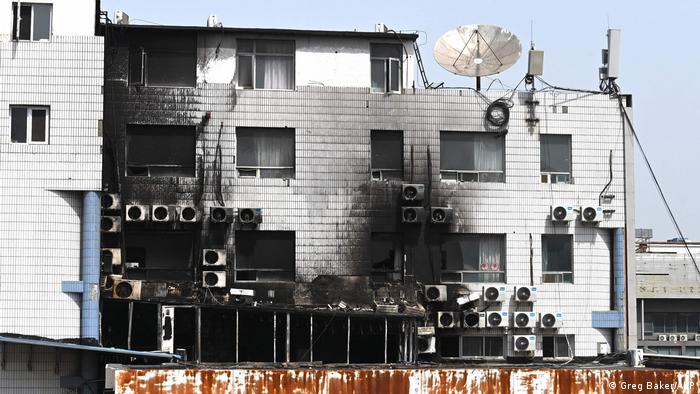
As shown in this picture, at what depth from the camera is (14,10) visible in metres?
26.2

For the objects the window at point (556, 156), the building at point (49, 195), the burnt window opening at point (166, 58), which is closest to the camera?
the building at point (49, 195)

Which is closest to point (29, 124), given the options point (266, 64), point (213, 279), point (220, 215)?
point (220, 215)

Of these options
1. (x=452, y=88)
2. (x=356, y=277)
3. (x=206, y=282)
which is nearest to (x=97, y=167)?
(x=206, y=282)

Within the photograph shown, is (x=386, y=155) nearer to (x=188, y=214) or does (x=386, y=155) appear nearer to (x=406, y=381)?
(x=188, y=214)

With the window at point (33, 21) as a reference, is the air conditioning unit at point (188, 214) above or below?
below

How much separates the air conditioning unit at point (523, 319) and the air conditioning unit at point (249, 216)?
6.78 m

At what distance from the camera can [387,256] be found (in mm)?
28688

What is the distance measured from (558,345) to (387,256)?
4.88 metres

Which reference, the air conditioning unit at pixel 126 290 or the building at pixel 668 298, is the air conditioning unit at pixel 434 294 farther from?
the building at pixel 668 298

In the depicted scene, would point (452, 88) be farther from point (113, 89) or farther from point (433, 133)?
point (113, 89)

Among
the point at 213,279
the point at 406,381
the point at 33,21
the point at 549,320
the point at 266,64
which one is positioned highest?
the point at 33,21

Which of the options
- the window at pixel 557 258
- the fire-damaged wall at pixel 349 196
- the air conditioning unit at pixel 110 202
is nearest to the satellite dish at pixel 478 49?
the fire-damaged wall at pixel 349 196

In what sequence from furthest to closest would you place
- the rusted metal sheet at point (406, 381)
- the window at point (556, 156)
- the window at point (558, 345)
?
the window at point (556, 156)
the window at point (558, 345)
the rusted metal sheet at point (406, 381)

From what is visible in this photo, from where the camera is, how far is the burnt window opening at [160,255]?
2795cm
